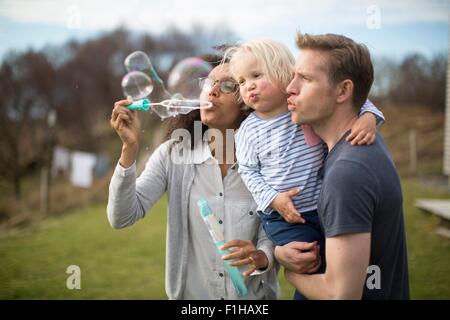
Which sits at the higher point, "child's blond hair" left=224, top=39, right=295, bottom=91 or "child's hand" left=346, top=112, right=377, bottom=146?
"child's blond hair" left=224, top=39, right=295, bottom=91

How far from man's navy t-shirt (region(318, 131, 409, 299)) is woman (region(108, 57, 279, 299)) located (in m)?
0.43

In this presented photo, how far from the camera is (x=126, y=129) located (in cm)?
174

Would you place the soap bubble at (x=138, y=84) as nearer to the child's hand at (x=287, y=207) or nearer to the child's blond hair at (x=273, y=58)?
the child's blond hair at (x=273, y=58)

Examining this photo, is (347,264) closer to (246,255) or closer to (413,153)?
(246,255)

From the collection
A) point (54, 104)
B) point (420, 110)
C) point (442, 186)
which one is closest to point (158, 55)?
point (54, 104)

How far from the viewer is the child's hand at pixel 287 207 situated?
5.24 feet

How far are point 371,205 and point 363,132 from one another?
21 centimetres

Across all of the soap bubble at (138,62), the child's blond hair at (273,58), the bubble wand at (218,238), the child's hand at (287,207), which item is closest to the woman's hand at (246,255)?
the bubble wand at (218,238)

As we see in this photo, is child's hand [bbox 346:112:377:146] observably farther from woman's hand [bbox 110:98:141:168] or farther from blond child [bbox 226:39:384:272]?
woman's hand [bbox 110:98:141:168]

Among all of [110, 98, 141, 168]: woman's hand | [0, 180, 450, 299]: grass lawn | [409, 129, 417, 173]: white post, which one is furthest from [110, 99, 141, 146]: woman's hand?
[409, 129, 417, 173]: white post

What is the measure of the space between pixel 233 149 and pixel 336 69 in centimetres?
55

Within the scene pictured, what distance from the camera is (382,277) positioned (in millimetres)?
1500

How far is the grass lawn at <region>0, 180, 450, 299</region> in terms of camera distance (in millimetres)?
4508

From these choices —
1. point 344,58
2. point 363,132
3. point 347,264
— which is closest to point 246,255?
point 347,264
